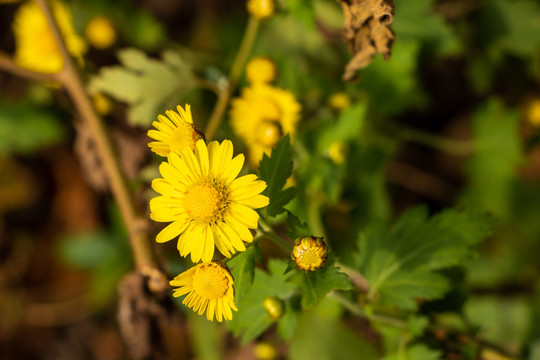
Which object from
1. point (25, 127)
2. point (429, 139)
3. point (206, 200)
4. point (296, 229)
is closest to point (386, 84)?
point (429, 139)

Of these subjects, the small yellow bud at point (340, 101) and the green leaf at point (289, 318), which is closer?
the green leaf at point (289, 318)

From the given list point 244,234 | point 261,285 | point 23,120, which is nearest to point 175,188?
point 244,234

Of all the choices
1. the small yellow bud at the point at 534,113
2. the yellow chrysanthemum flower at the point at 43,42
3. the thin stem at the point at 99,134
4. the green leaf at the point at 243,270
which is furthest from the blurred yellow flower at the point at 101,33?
the small yellow bud at the point at 534,113

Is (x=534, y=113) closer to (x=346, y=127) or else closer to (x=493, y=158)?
(x=493, y=158)

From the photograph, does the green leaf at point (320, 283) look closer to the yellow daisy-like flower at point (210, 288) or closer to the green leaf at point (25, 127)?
the yellow daisy-like flower at point (210, 288)

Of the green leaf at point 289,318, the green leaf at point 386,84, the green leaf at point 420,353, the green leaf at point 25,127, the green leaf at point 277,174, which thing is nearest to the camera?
the green leaf at point 277,174

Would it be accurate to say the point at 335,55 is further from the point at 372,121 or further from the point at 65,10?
the point at 65,10

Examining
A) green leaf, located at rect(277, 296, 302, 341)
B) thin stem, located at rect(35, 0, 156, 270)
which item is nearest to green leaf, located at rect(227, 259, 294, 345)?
green leaf, located at rect(277, 296, 302, 341)

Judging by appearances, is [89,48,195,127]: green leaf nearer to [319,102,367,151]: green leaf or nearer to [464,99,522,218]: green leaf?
[319,102,367,151]: green leaf
